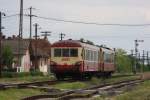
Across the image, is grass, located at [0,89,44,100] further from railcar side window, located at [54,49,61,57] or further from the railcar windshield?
railcar side window, located at [54,49,61,57]

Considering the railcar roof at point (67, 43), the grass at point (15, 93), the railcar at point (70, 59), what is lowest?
the grass at point (15, 93)

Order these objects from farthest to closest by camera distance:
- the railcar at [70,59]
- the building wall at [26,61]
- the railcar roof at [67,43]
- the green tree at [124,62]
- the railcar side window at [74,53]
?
the green tree at [124,62]
the building wall at [26,61]
the railcar roof at [67,43]
the railcar side window at [74,53]
the railcar at [70,59]

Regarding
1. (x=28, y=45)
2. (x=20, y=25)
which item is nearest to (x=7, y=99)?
(x=20, y=25)

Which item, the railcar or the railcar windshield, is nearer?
the railcar

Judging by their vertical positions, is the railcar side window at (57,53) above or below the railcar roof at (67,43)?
below

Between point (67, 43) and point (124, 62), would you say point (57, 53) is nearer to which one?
point (67, 43)

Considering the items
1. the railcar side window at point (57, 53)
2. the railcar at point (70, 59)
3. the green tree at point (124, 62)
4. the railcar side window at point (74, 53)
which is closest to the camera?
the railcar at point (70, 59)

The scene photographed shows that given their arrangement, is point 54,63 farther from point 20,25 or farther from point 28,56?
point 28,56

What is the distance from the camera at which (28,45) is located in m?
101

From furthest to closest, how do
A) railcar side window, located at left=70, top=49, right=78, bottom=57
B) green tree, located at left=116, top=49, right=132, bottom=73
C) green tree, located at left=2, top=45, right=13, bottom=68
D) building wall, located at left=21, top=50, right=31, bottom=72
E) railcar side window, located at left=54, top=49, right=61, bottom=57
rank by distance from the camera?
1. green tree, located at left=116, top=49, right=132, bottom=73
2. building wall, located at left=21, top=50, right=31, bottom=72
3. green tree, located at left=2, top=45, right=13, bottom=68
4. railcar side window, located at left=54, top=49, right=61, bottom=57
5. railcar side window, located at left=70, top=49, right=78, bottom=57

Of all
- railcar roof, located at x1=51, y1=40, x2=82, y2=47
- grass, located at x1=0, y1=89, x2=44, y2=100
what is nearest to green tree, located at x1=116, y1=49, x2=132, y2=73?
railcar roof, located at x1=51, y1=40, x2=82, y2=47

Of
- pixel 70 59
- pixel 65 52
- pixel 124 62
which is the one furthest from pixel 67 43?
pixel 124 62

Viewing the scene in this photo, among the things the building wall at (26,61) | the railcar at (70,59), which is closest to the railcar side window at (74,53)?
the railcar at (70,59)

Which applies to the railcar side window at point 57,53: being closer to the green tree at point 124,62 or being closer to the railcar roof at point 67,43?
the railcar roof at point 67,43
